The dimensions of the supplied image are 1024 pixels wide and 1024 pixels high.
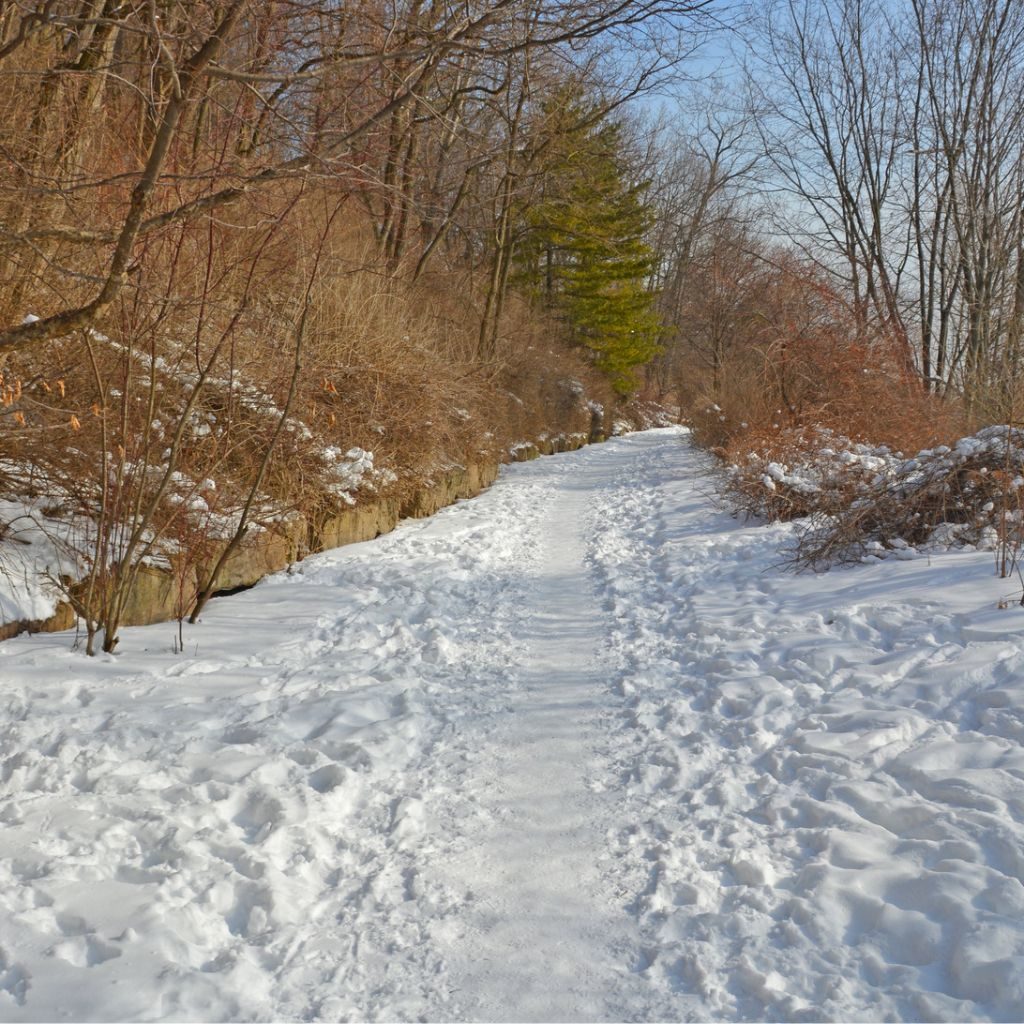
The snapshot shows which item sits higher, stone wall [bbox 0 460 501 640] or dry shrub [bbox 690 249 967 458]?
dry shrub [bbox 690 249 967 458]

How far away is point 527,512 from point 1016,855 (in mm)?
8861

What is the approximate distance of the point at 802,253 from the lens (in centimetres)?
1827

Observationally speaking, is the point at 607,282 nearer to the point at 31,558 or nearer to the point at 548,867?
the point at 31,558

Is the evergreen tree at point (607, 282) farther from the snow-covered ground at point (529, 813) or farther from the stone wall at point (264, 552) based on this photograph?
the snow-covered ground at point (529, 813)

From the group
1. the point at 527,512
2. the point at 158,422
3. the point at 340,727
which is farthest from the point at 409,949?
the point at 527,512

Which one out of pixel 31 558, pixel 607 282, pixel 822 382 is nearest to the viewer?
pixel 31 558

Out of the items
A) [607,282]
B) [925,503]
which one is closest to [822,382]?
[925,503]

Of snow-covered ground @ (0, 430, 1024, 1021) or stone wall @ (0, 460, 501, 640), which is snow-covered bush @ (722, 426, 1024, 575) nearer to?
snow-covered ground @ (0, 430, 1024, 1021)

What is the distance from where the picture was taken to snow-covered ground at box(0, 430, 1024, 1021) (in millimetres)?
2492

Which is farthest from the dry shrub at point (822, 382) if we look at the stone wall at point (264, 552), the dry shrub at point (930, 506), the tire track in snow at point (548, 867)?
the tire track in snow at point (548, 867)

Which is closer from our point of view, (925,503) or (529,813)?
(529,813)

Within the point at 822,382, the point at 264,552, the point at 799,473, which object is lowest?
the point at 264,552

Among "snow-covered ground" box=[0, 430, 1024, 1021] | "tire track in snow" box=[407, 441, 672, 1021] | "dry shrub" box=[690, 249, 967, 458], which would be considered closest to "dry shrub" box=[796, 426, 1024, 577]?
"snow-covered ground" box=[0, 430, 1024, 1021]

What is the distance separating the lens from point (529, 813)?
11.6 feet
